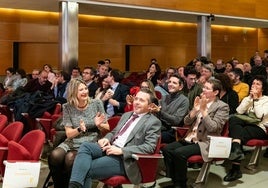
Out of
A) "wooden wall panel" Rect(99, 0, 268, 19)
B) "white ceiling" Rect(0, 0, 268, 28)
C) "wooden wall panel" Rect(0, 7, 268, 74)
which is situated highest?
"wooden wall panel" Rect(99, 0, 268, 19)

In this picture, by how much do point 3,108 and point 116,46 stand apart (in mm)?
6945

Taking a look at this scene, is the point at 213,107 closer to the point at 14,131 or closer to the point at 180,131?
A: the point at 180,131

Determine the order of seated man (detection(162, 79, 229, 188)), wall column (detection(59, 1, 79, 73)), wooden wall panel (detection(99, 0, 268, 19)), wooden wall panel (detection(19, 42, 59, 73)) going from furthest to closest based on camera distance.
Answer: wooden wall panel (detection(19, 42, 59, 73))
wooden wall panel (detection(99, 0, 268, 19))
wall column (detection(59, 1, 79, 73))
seated man (detection(162, 79, 229, 188))

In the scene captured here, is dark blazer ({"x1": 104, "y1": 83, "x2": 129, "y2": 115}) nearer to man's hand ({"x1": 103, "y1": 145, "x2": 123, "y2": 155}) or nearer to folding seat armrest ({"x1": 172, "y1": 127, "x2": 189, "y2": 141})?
folding seat armrest ({"x1": 172, "y1": 127, "x2": 189, "y2": 141})

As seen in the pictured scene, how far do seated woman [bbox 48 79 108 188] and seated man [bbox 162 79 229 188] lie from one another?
0.90m

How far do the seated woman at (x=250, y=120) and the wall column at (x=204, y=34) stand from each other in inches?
285

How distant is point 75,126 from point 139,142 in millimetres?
743

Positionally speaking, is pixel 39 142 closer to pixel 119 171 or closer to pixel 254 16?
pixel 119 171

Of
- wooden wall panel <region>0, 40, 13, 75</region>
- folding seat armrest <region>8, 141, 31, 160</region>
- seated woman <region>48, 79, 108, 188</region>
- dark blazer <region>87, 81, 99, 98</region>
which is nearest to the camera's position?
folding seat armrest <region>8, 141, 31, 160</region>

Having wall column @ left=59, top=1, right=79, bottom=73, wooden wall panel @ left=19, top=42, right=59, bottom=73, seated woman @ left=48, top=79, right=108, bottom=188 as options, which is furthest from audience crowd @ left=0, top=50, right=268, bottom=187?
wooden wall panel @ left=19, top=42, right=59, bottom=73

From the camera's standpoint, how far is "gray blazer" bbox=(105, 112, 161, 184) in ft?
12.1

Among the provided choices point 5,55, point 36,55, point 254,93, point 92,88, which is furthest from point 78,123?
point 36,55

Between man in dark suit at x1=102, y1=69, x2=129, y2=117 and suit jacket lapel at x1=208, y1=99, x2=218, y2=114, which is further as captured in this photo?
man in dark suit at x1=102, y1=69, x2=129, y2=117

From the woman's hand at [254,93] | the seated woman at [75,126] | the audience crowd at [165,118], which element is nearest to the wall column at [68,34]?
the audience crowd at [165,118]
